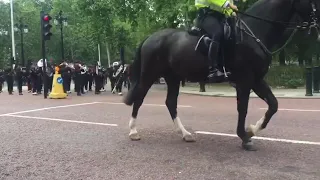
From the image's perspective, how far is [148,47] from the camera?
24.7 ft

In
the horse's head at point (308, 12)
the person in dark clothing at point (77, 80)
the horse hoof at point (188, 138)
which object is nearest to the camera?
the horse's head at point (308, 12)

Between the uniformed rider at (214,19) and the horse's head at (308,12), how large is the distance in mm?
927

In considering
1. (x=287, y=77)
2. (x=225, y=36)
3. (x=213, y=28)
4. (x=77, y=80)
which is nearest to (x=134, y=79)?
(x=213, y=28)

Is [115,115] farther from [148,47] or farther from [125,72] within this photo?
[125,72]

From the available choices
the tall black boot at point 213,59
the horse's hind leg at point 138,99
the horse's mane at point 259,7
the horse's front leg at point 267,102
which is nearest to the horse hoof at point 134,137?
the horse's hind leg at point 138,99

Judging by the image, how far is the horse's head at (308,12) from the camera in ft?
20.2

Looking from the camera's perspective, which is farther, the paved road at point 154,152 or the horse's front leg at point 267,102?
the horse's front leg at point 267,102

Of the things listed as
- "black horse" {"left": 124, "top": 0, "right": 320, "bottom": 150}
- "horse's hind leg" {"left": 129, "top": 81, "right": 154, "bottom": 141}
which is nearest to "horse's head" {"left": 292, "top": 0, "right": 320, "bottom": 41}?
"black horse" {"left": 124, "top": 0, "right": 320, "bottom": 150}

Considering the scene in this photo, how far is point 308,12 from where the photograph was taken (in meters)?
6.25

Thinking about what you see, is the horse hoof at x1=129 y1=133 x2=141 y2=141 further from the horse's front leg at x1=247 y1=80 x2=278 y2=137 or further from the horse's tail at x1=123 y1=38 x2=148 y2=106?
the horse's front leg at x1=247 y1=80 x2=278 y2=137

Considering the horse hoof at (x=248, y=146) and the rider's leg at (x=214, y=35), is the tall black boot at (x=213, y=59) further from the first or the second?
the horse hoof at (x=248, y=146)

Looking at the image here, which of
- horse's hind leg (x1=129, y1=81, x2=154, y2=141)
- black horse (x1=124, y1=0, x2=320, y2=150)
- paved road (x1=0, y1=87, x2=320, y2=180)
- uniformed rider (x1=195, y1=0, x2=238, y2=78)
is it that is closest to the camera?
paved road (x1=0, y1=87, x2=320, y2=180)

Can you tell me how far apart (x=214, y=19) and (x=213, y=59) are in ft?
2.08

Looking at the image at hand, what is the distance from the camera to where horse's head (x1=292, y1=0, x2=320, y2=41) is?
6.16m
